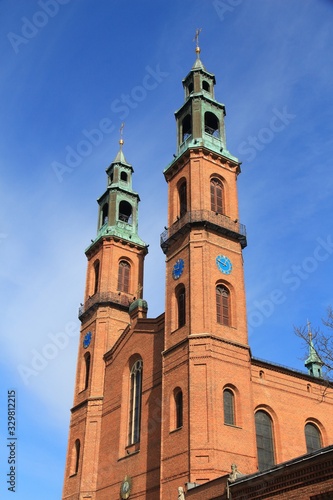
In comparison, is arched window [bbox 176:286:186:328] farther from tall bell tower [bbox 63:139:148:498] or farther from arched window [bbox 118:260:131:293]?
arched window [bbox 118:260:131:293]

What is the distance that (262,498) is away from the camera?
19734 mm

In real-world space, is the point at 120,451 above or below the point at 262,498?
above

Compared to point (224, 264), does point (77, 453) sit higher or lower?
lower

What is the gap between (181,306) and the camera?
101 feet

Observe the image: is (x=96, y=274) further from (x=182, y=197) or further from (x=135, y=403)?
(x=135, y=403)

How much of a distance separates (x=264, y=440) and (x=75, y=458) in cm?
1272

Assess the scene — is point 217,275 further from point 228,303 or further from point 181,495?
point 181,495

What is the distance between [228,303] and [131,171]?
21.0 metres

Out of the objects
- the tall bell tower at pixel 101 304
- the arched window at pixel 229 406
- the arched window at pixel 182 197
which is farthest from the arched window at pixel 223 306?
the tall bell tower at pixel 101 304

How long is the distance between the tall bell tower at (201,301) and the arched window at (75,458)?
34.6 ft

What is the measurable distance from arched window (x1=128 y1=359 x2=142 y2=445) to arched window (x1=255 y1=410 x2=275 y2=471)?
6.48 metres

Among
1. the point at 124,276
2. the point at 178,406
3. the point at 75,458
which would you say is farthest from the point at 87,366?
the point at 178,406

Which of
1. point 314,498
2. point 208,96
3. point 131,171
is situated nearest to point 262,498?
point 314,498

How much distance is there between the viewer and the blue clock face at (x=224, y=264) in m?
30.8
